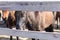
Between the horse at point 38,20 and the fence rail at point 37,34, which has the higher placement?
the horse at point 38,20

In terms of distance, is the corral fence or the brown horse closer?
the corral fence

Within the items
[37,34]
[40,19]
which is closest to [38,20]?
[40,19]

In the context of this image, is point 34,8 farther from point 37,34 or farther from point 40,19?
point 40,19

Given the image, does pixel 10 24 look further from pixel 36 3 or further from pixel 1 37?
pixel 36 3

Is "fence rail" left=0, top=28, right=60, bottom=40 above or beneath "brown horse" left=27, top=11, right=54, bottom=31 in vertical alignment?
beneath

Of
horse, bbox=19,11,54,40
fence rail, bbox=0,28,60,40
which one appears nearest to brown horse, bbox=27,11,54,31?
horse, bbox=19,11,54,40

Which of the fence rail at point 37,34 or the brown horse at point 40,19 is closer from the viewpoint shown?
the fence rail at point 37,34

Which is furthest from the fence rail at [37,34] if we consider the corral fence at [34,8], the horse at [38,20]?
the horse at [38,20]

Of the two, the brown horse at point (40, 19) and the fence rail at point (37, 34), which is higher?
the brown horse at point (40, 19)

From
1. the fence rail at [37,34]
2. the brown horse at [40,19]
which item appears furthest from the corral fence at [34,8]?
the brown horse at [40,19]

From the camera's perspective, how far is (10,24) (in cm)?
515

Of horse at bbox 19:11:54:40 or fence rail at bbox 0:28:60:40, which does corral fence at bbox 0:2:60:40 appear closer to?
fence rail at bbox 0:28:60:40

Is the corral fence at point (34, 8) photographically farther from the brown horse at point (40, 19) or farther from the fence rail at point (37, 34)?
the brown horse at point (40, 19)

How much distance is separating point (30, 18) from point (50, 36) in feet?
5.91
